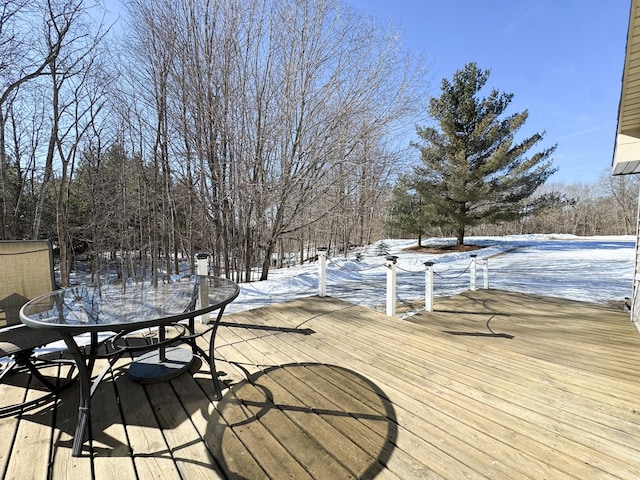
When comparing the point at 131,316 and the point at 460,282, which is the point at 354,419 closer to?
the point at 131,316

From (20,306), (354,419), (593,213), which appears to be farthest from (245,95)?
(593,213)

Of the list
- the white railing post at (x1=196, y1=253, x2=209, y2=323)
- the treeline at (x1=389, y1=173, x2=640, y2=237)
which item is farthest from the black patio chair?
the treeline at (x1=389, y1=173, x2=640, y2=237)

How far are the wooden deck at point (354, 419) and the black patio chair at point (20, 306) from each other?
131 millimetres

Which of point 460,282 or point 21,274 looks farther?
point 460,282

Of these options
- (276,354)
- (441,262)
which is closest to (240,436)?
(276,354)

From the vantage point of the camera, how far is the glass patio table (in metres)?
1.26

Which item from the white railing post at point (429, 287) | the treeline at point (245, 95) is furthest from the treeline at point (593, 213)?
the white railing post at point (429, 287)

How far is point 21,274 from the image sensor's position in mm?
1972

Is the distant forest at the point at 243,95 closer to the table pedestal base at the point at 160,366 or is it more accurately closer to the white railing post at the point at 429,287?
the white railing post at the point at 429,287

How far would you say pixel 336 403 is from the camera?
159cm

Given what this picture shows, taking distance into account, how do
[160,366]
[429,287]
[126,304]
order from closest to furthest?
[126,304] → [160,366] → [429,287]

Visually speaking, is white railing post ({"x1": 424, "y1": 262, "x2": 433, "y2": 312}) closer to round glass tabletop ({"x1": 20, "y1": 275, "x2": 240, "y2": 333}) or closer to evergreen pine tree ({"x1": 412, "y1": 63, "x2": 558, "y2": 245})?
round glass tabletop ({"x1": 20, "y1": 275, "x2": 240, "y2": 333})

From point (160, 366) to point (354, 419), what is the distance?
1344 millimetres

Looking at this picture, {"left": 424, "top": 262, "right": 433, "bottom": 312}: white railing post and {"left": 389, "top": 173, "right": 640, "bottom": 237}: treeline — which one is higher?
{"left": 389, "top": 173, "right": 640, "bottom": 237}: treeline
